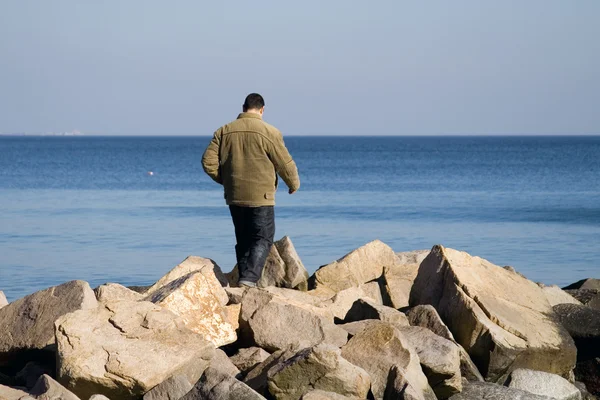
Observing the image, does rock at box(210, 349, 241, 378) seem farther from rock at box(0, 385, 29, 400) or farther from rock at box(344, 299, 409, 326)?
rock at box(344, 299, 409, 326)

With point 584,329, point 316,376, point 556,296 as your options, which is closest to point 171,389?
point 316,376

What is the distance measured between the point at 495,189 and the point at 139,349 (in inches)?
1478

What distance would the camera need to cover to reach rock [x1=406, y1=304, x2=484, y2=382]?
7523 millimetres

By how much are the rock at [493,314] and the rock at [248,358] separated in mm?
→ 1671

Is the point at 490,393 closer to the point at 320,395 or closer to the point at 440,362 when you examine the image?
the point at 440,362

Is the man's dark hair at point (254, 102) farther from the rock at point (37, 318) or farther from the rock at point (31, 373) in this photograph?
the rock at point (31, 373)

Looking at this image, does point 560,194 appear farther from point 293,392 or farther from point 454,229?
point 293,392

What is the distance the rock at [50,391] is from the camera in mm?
6039

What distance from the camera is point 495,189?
42.9 m

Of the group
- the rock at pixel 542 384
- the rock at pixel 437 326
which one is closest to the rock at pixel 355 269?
the rock at pixel 437 326

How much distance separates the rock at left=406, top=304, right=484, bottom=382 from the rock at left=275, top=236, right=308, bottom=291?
5.61ft

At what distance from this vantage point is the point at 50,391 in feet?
20.0

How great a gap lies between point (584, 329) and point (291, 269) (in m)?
2.73

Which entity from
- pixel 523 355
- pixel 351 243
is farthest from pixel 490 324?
pixel 351 243
